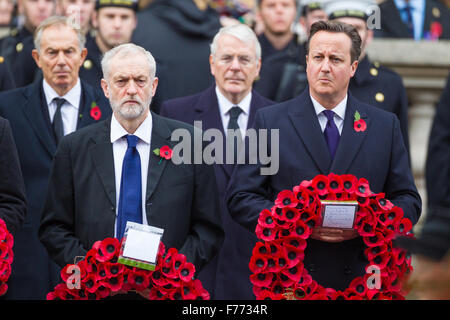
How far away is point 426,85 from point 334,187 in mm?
3202

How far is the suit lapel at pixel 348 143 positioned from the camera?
6.31 metres

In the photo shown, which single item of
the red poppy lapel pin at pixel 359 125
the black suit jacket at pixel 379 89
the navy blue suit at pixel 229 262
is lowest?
the navy blue suit at pixel 229 262

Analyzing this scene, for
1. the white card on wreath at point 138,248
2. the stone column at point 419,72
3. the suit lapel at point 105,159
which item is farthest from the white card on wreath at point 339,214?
the stone column at point 419,72

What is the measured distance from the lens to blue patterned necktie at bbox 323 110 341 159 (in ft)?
21.1

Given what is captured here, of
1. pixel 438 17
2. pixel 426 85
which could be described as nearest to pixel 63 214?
pixel 426 85

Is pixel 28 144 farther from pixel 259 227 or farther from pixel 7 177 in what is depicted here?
pixel 259 227

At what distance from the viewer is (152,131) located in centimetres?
652

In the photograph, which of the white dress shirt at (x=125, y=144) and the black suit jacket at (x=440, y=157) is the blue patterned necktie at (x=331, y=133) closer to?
the black suit jacket at (x=440, y=157)

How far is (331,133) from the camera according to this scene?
646cm

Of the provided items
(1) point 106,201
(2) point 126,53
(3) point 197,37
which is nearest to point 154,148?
(1) point 106,201

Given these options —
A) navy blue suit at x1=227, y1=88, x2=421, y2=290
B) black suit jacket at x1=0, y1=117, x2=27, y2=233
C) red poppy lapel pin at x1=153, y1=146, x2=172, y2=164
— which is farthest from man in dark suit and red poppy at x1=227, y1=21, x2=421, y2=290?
black suit jacket at x1=0, y1=117, x2=27, y2=233

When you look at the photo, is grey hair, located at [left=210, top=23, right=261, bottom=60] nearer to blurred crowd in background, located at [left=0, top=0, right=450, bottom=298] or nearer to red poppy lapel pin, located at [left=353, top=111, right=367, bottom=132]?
blurred crowd in background, located at [left=0, top=0, right=450, bottom=298]

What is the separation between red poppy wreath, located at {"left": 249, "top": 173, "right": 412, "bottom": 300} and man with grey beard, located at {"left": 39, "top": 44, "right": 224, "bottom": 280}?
0.45 metres

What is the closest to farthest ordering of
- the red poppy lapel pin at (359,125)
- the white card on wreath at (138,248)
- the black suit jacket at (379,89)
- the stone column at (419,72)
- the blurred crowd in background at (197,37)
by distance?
1. the white card on wreath at (138,248)
2. the red poppy lapel pin at (359,125)
3. the black suit jacket at (379,89)
4. the blurred crowd in background at (197,37)
5. the stone column at (419,72)
